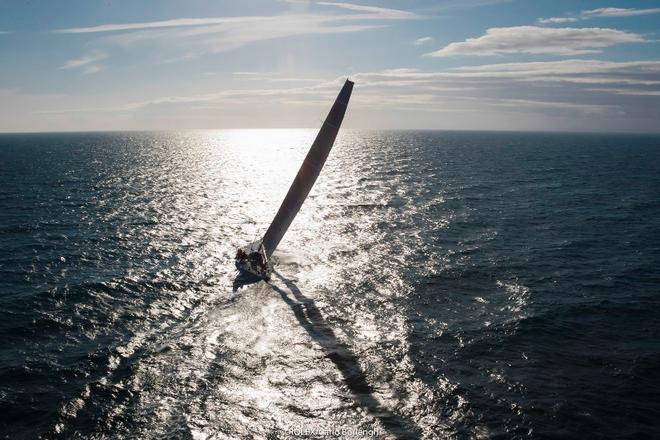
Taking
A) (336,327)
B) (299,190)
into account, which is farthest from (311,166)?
(336,327)

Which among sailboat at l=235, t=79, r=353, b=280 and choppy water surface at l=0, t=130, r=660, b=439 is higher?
sailboat at l=235, t=79, r=353, b=280

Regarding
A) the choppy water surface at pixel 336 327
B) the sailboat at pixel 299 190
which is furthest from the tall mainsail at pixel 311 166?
the choppy water surface at pixel 336 327

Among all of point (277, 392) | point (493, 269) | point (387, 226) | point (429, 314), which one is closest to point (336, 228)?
point (387, 226)

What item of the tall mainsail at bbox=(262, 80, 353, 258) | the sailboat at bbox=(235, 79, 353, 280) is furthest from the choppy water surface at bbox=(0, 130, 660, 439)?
the tall mainsail at bbox=(262, 80, 353, 258)

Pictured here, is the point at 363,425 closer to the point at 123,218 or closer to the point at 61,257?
the point at 61,257

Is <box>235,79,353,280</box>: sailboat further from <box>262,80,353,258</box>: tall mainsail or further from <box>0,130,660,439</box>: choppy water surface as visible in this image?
<box>0,130,660,439</box>: choppy water surface

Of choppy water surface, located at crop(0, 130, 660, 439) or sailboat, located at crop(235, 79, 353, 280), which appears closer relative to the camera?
choppy water surface, located at crop(0, 130, 660, 439)

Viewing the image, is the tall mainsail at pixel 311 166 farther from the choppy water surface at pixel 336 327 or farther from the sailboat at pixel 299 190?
the choppy water surface at pixel 336 327
